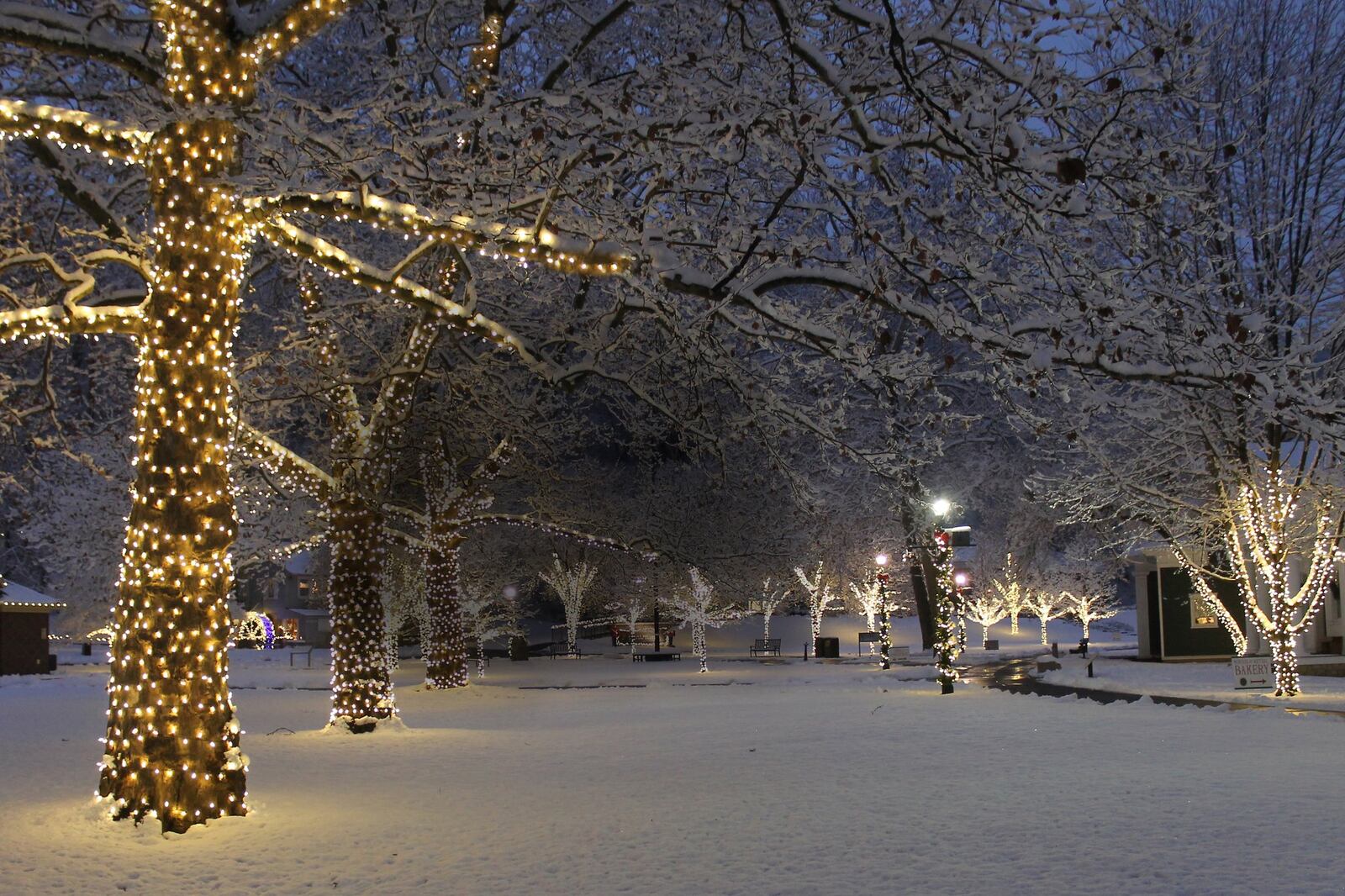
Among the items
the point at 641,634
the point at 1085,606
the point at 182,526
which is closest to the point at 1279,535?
the point at 182,526

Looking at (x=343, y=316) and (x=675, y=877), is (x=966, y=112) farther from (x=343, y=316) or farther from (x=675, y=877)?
(x=343, y=316)

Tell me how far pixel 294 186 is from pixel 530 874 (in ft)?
20.1

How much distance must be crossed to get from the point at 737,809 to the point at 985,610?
161 ft

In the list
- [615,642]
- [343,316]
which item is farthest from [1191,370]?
[615,642]

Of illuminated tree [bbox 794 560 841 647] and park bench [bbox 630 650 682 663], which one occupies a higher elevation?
illuminated tree [bbox 794 560 841 647]

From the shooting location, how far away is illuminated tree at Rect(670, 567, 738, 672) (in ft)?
143

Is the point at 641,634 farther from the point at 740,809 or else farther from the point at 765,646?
the point at 740,809

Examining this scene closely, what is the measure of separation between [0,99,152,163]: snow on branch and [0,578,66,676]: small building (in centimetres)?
3287

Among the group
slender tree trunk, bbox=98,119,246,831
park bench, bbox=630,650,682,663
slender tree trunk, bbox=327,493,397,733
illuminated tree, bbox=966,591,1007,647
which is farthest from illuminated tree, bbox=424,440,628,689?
illuminated tree, bbox=966,591,1007,647

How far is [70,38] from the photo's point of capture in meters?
10.3

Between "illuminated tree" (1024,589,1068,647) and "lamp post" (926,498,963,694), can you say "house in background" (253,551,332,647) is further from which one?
"lamp post" (926,498,963,694)

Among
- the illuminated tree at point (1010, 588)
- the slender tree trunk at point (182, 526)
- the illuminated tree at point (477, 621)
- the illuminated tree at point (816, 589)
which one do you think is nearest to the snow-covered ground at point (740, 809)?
the slender tree trunk at point (182, 526)

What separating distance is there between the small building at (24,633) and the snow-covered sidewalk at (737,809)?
20.6 m

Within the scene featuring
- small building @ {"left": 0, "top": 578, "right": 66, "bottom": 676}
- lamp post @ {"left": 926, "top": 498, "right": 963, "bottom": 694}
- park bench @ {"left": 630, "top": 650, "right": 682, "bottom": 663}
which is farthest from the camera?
park bench @ {"left": 630, "top": 650, "right": 682, "bottom": 663}
